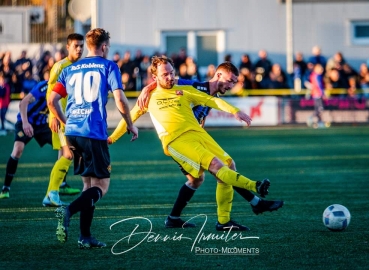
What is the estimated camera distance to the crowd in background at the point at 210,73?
87.8 ft

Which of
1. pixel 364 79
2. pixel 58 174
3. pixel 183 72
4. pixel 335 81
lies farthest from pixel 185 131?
pixel 364 79

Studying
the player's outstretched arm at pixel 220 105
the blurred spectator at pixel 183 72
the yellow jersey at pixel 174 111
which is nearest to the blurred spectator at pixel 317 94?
the blurred spectator at pixel 183 72

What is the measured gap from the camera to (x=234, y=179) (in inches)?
311

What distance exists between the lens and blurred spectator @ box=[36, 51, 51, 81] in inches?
1071

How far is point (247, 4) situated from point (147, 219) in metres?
22.8

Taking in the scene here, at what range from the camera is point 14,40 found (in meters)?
35.9

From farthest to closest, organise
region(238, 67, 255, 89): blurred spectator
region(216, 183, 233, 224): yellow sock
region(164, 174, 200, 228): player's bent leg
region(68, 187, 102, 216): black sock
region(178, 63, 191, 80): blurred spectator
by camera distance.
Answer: region(238, 67, 255, 89): blurred spectator
region(178, 63, 191, 80): blurred spectator
region(164, 174, 200, 228): player's bent leg
region(216, 183, 233, 224): yellow sock
region(68, 187, 102, 216): black sock

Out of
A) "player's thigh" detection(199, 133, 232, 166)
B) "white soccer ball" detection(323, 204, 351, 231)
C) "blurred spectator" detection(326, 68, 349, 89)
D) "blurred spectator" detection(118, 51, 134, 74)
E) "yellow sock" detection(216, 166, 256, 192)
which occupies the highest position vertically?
"blurred spectator" detection(118, 51, 134, 74)

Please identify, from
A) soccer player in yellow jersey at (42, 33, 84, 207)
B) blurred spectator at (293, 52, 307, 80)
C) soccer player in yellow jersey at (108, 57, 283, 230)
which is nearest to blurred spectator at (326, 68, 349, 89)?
blurred spectator at (293, 52, 307, 80)

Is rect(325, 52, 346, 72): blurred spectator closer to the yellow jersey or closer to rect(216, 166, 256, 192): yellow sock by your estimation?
the yellow jersey

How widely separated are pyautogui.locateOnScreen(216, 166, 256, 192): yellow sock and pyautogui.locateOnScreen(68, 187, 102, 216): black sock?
1.14 m

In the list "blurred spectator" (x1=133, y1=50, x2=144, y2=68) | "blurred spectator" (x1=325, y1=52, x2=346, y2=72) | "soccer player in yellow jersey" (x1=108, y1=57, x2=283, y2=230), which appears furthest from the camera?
"blurred spectator" (x1=325, y1=52, x2=346, y2=72)

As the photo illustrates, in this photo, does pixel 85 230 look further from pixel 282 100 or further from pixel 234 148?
pixel 282 100

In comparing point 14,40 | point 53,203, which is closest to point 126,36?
point 14,40
